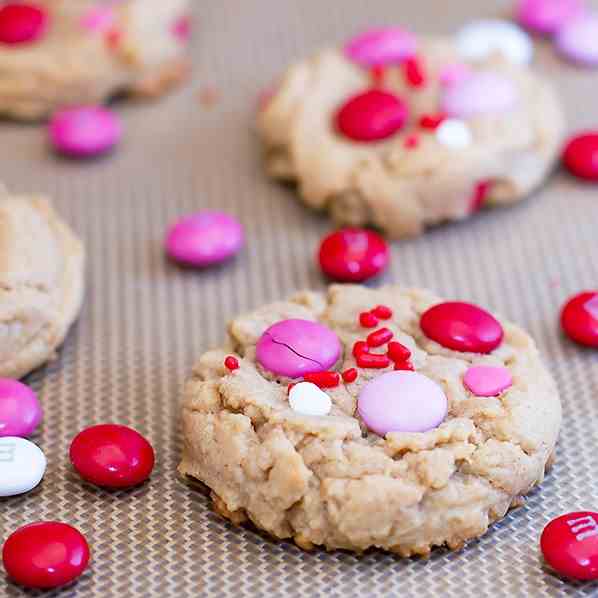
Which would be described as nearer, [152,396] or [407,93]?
[152,396]

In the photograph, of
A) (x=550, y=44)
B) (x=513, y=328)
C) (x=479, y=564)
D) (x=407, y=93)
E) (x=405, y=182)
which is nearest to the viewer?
(x=479, y=564)

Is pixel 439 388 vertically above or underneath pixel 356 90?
underneath

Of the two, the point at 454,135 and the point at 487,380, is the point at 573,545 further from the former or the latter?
the point at 454,135

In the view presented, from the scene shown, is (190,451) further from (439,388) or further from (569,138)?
(569,138)

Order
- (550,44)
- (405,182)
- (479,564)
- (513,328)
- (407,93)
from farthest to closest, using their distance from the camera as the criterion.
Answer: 1. (550,44)
2. (407,93)
3. (405,182)
4. (513,328)
5. (479,564)

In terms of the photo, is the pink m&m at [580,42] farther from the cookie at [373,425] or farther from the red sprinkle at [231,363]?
the red sprinkle at [231,363]

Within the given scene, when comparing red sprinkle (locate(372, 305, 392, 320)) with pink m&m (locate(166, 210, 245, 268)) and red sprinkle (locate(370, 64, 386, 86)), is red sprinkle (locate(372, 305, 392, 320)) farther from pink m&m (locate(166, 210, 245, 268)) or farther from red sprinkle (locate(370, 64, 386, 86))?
red sprinkle (locate(370, 64, 386, 86))

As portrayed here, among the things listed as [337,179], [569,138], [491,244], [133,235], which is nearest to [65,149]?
[133,235]

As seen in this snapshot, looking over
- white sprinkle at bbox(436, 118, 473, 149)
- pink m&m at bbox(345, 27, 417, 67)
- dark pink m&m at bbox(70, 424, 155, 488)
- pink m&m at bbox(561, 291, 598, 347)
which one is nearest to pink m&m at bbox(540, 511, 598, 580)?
pink m&m at bbox(561, 291, 598, 347)
